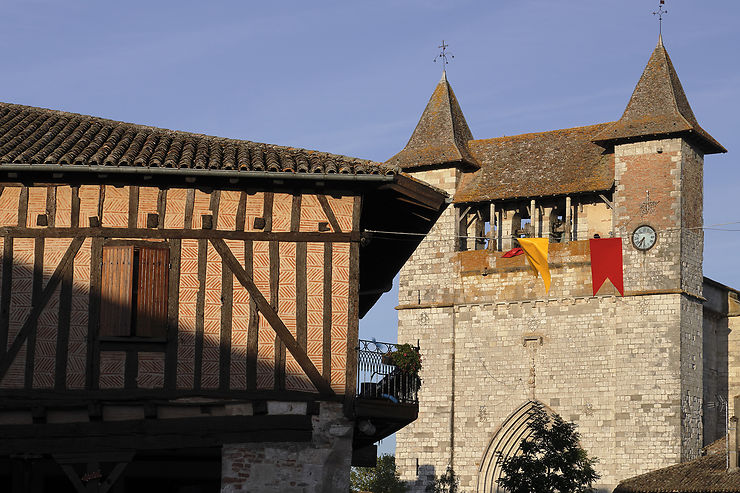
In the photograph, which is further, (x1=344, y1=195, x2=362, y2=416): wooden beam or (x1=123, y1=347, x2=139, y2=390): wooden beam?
(x1=344, y1=195, x2=362, y2=416): wooden beam

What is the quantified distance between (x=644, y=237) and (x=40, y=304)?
24.4m

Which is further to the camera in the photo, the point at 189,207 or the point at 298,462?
the point at 189,207

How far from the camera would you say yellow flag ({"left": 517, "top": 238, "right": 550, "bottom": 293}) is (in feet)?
117

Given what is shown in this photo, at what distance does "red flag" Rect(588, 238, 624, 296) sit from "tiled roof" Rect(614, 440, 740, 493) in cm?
546

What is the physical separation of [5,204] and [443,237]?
25.3 meters

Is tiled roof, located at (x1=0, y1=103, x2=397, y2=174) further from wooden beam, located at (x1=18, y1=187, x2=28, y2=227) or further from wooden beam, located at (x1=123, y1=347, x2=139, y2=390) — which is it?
wooden beam, located at (x1=123, y1=347, x2=139, y2=390)

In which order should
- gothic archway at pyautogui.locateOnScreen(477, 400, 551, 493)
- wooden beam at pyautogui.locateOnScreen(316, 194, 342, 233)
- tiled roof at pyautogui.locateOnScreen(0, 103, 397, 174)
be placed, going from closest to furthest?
tiled roof at pyautogui.locateOnScreen(0, 103, 397, 174) → wooden beam at pyautogui.locateOnScreen(316, 194, 342, 233) → gothic archway at pyautogui.locateOnScreen(477, 400, 551, 493)

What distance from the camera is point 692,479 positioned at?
31.7 m

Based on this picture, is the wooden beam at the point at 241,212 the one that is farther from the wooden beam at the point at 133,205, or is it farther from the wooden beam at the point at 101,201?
the wooden beam at the point at 101,201

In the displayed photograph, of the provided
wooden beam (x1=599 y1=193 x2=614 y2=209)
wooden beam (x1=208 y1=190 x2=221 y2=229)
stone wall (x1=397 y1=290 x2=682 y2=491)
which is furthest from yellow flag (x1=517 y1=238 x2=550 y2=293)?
wooden beam (x1=208 y1=190 x2=221 y2=229)

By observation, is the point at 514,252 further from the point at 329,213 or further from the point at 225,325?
the point at 225,325

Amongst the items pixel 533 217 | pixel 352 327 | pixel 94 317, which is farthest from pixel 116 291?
pixel 533 217

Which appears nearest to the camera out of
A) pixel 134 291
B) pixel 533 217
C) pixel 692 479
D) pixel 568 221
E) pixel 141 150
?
pixel 134 291

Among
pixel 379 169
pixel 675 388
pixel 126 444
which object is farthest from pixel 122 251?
pixel 675 388
